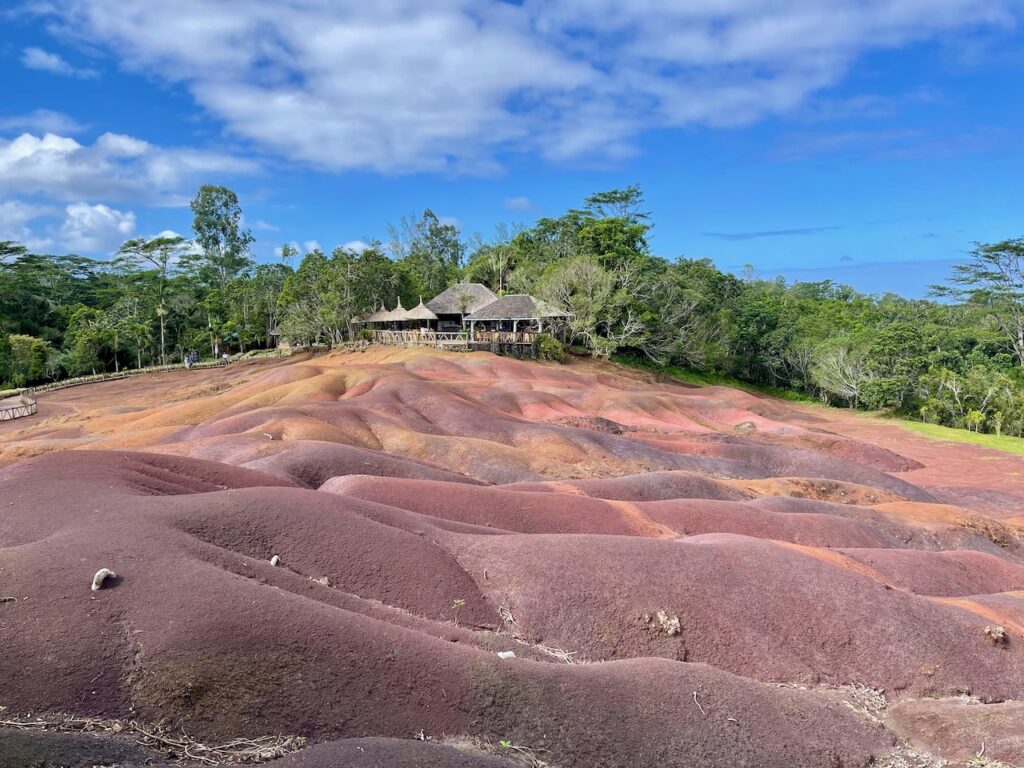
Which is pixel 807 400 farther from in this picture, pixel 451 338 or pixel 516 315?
pixel 451 338

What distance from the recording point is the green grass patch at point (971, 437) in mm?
39112

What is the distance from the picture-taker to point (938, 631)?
11.6m

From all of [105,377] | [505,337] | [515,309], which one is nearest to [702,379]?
[515,309]

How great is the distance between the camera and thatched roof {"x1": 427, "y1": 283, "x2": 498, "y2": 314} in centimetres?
6669

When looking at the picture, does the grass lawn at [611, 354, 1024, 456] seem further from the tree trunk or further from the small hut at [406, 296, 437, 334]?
the tree trunk

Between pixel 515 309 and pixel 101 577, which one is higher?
pixel 515 309

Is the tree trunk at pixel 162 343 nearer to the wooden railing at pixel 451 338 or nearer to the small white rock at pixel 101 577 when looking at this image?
the wooden railing at pixel 451 338

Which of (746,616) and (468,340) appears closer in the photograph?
(746,616)

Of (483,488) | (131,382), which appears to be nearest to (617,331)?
(131,382)

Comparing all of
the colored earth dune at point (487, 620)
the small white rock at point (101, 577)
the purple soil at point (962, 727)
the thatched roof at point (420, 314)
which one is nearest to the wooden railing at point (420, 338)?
the thatched roof at point (420, 314)

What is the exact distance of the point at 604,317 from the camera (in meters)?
61.9

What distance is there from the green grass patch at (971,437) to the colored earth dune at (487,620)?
19.9 m

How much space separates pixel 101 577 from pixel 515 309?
56965 mm

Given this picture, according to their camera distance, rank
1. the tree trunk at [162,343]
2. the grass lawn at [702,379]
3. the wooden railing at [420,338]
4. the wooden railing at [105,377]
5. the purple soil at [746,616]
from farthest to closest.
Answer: the tree trunk at [162,343], the grass lawn at [702,379], the wooden railing at [420,338], the wooden railing at [105,377], the purple soil at [746,616]
